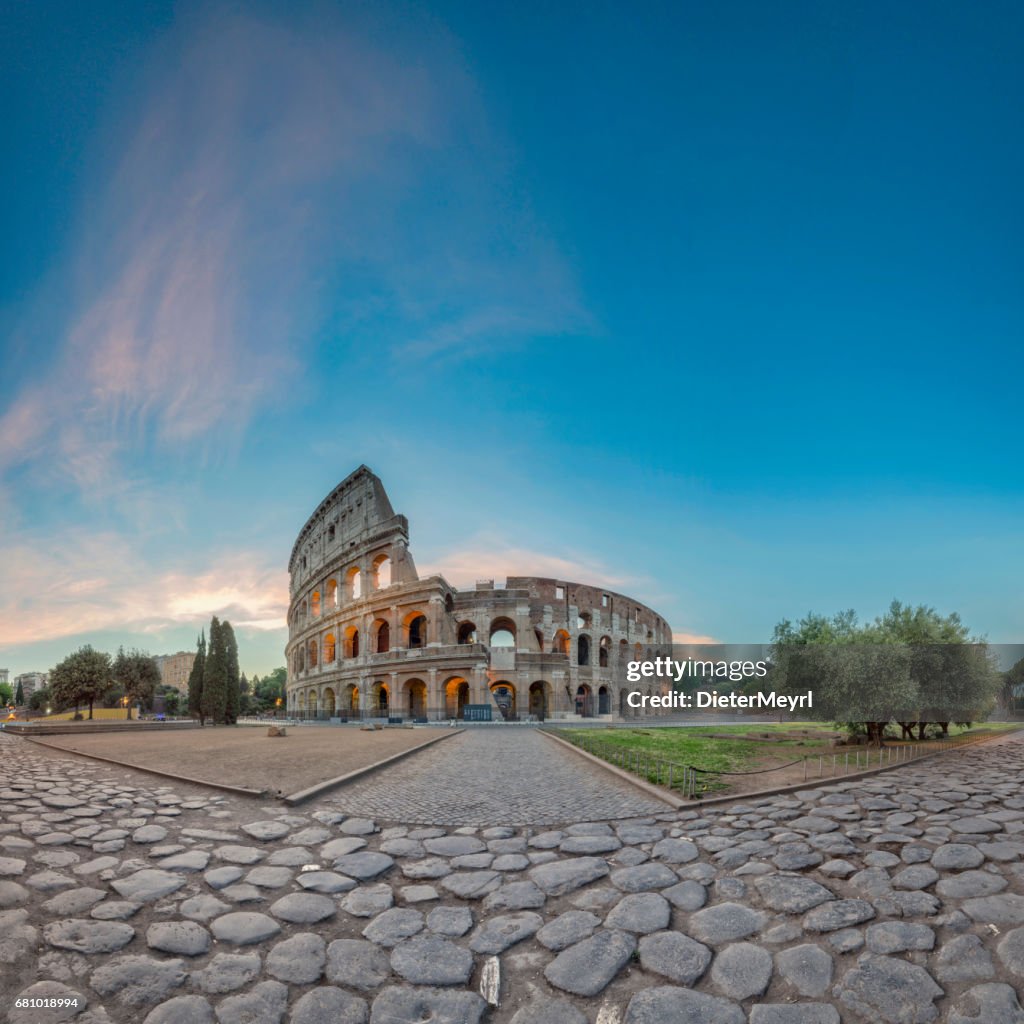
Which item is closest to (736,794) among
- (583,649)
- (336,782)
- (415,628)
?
(336,782)

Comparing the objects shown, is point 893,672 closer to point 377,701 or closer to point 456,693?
point 456,693

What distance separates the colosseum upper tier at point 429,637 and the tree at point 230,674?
9.28 metres

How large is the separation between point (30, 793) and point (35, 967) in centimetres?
614

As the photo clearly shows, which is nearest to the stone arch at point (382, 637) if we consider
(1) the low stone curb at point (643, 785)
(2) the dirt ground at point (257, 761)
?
(2) the dirt ground at point (257, 761)

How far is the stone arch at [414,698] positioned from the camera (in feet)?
144

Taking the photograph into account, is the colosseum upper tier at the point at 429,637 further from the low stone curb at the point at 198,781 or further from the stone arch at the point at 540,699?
the low stone curb at the point at 198,781

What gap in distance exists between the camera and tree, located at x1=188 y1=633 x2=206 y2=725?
39.8m

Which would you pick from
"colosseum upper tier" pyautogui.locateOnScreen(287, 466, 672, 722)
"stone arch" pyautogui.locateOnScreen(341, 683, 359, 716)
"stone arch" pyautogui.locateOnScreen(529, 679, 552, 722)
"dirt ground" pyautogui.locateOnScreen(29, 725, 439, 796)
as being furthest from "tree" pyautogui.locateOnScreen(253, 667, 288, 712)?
"dirt ground" pyautogui.locateOnScreen(29, 725, 439, 796)

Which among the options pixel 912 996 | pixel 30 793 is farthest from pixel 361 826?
pixel 912 996

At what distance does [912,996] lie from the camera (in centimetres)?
360

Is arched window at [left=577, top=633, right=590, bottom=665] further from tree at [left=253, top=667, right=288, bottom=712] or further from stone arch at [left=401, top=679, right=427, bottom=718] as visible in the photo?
tree at [left=253, top=667, right=288, bottom=712]

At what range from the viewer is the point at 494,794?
10016mm

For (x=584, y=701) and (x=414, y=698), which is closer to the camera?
(x=414, y=698)

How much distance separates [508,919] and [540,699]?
47.9 m
